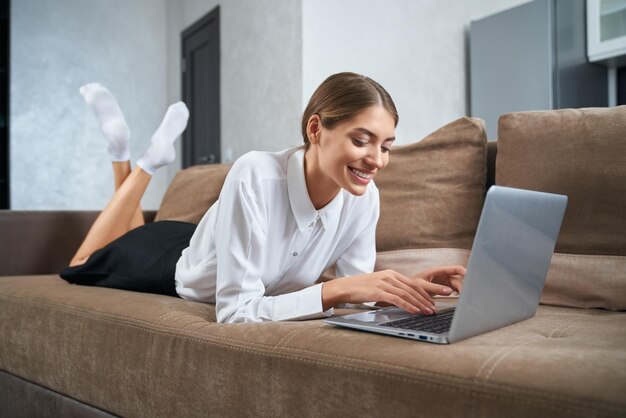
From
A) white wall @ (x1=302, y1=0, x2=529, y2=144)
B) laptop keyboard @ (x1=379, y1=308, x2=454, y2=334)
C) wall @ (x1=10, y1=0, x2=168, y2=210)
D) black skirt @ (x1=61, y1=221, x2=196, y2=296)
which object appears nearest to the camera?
laptop keyboard @ (x1=379, y1=308, x2=454, y2=334)

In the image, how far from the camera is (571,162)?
1.40 meters

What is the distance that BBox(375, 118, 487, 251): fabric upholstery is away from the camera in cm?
161

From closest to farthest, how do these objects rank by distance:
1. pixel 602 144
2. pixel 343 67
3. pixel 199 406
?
pixel 199 406 → pixel 602 144 → pixel 343 67

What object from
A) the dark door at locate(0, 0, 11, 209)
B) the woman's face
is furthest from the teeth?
the dark door at locate(0, 0, 11, 209)

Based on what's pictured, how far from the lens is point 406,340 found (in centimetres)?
91

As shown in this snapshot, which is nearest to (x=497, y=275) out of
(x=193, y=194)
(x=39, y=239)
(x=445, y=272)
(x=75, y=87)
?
(x=445, y=272)

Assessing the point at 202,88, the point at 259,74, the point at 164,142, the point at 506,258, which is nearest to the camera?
the point at 506,258

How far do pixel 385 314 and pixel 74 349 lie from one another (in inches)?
29.4

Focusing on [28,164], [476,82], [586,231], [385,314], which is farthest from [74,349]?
[28,164]

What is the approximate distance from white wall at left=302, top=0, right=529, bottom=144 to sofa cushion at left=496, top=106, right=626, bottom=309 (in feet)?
7.06

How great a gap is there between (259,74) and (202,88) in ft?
3.75

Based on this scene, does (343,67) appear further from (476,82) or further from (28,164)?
(28,164)

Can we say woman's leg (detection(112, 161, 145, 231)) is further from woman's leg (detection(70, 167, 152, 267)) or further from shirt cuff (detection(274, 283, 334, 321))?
shirt cuff (detection(274, 283, 334, 321))

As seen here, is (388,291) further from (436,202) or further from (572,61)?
(572,61)
